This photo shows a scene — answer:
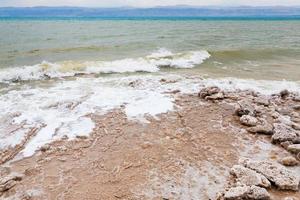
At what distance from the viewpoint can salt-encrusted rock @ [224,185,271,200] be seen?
4.49 m

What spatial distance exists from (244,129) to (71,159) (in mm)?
3739

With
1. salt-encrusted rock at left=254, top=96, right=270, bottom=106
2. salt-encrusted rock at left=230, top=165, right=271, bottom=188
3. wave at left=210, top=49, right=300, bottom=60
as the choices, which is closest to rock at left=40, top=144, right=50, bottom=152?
salt-encrusted rock at left=230, top=165, right=271, bottom=188

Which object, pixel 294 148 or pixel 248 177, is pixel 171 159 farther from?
pixel 294 148

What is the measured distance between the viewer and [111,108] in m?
8.28

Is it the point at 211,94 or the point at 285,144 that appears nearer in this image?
the point at 285,144

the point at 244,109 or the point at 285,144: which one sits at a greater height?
the point at 244,109

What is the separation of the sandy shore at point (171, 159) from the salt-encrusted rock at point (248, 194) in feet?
0.05

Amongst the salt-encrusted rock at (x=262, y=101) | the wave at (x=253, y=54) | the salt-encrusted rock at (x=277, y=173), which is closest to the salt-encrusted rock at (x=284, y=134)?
the salt-encrusted rock at (x=277, y=173)

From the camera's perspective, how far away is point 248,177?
497 cm

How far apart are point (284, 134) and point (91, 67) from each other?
9.98 metres

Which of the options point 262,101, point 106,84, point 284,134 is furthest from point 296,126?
point 106,84

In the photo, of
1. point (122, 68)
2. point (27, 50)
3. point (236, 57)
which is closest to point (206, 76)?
point (122, 68)

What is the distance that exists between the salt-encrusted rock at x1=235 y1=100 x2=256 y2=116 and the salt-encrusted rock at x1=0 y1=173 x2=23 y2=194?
5.04 meters

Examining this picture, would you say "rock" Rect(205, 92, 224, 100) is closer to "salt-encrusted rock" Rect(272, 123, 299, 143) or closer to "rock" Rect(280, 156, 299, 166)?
"salt-encrusted rock" Rect(272, 123, 299, 143)
